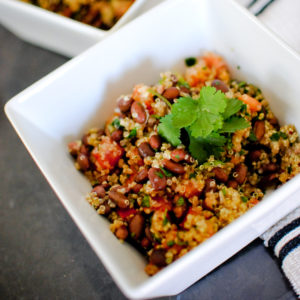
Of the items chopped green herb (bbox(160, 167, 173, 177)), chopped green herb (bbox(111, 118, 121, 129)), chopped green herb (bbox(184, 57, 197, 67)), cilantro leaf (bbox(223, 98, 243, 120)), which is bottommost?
chopped green herb (bbox(111, 118, 121, 129))

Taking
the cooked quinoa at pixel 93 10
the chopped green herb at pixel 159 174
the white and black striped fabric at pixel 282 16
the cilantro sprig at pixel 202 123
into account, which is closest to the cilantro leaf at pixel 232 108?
the cilantro sprig at pixel 202 123

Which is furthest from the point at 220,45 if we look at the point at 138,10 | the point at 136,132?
the point at 136,132

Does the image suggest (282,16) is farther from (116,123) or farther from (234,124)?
(116,123)

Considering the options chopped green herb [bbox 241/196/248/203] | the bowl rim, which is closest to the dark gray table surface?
chopped green herb [bbox 241/196/248/203]

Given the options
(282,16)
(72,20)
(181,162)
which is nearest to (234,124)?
(181,162)

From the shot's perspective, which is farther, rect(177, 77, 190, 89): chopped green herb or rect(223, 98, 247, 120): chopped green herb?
rect(177, 77, 190, 89): chopped green herb

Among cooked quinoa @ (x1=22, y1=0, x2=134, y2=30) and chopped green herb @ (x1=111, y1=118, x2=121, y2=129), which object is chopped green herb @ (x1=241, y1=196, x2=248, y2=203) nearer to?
chopped green herb @ (x1=111, y1=118, x2=121, y2=129)

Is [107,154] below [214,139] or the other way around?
below
